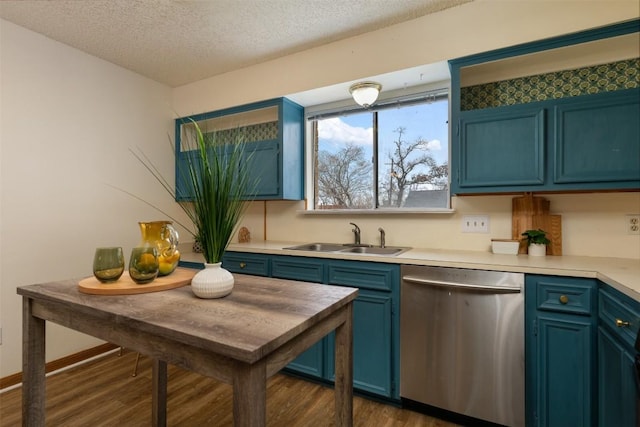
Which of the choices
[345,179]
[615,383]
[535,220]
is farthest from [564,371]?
[345,179]

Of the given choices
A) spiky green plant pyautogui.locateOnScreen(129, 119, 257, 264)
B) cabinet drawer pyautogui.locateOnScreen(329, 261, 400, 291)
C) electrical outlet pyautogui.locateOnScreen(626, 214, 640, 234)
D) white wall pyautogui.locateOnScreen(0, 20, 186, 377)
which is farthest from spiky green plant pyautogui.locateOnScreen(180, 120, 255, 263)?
electrical outlet pyautogui.locateOnScreen(626, 214, 640, 234)

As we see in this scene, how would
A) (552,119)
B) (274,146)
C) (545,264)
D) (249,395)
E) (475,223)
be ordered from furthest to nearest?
(274,146)
(475,223)
(552,119)
(545,264)
(249,395)

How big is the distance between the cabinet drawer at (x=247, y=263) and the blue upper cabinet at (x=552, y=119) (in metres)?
1.43

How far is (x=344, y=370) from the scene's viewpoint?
125 cm

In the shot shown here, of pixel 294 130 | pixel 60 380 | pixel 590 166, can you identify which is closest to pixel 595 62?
pixel 590 166

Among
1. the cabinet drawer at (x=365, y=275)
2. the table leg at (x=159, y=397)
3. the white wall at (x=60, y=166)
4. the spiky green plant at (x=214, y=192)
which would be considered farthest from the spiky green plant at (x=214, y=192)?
the white wall at (x=60, y=166)

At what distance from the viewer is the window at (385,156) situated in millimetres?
2422

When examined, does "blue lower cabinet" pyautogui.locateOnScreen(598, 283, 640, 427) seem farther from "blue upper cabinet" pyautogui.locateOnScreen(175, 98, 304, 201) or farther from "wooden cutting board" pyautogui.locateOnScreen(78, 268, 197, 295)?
"blue upper cabinet" pyautogui.locateOnScreen(175, 98, 304, 201)

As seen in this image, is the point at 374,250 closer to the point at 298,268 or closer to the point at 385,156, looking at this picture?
the point at 298,268

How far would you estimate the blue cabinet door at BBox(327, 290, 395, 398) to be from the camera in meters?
1.92

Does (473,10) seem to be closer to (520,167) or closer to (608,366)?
(520,167)

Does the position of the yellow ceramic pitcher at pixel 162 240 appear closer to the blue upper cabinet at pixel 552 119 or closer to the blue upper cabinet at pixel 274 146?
the blue upper cabinet at pixel 274 146

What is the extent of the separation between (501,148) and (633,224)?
2.74 ft

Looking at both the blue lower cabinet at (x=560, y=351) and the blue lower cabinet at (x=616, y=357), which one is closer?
the blue lower cabinet at (x=616, y=357)
